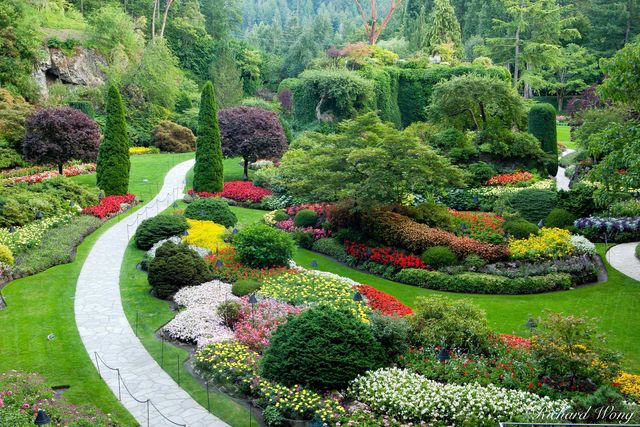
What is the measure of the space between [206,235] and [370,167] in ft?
17.8

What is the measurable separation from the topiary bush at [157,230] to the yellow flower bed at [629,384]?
13.6 metres

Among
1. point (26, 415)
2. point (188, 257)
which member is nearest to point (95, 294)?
point (188, 257)

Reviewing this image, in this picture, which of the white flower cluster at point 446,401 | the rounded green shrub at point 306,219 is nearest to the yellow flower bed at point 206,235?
the rounded green shrub at point 306,219

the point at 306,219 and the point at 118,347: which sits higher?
the point at 306,219

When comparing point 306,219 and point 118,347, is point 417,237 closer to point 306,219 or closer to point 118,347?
point 306,219

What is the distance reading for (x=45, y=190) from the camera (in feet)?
75.4

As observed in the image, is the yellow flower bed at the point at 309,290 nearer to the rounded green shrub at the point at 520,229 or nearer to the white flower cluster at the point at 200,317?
the white flower cluster at the point at 200,317

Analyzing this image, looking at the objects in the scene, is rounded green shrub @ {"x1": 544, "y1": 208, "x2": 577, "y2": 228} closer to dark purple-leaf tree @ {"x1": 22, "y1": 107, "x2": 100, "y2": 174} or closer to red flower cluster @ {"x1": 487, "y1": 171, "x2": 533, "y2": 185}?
red flower cluster @ {"x1": 487, "y1": 171, "x2": 533, "y2": 185}

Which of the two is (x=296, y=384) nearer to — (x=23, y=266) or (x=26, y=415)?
(x=26, y=415)

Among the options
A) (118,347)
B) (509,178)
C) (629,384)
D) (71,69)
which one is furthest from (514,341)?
(71,69)

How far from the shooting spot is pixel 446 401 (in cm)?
977

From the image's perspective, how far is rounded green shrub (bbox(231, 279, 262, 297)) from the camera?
15.2m

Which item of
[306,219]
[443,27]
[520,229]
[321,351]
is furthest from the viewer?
[443,27]

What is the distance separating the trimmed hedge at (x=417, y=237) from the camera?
17828mm
